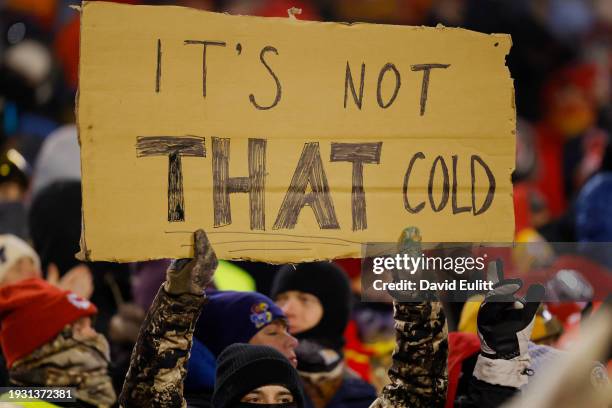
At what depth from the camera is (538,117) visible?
7.86 meters

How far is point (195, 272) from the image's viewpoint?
7.47ft

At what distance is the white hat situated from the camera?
341 centimetres

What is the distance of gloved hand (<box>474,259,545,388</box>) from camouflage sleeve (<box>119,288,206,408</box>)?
744mm

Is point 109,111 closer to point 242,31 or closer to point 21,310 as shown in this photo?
point 242,31

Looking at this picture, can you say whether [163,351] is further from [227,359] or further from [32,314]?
[32,314]

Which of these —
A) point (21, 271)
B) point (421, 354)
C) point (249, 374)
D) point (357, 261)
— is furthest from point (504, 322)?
point (357, 261)

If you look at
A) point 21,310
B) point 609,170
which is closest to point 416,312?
point 21,310

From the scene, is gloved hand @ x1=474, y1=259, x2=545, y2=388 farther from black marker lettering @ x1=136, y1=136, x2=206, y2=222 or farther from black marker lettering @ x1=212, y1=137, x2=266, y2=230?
black marker lettering @ x1=136, y1=136, x2=206, y2=222

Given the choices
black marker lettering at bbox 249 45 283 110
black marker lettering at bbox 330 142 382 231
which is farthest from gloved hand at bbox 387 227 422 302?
black marker lettering at bbox 249 45 283 110

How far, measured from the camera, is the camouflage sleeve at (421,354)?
2439mm

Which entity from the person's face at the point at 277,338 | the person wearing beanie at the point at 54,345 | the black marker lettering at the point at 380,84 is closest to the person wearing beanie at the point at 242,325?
the person's face at the point at 277,338

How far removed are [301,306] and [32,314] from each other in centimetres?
104

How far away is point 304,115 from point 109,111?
1.58 ft

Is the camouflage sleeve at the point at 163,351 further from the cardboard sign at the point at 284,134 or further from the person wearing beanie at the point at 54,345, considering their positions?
the person wearing beanie at the point at 54,345
